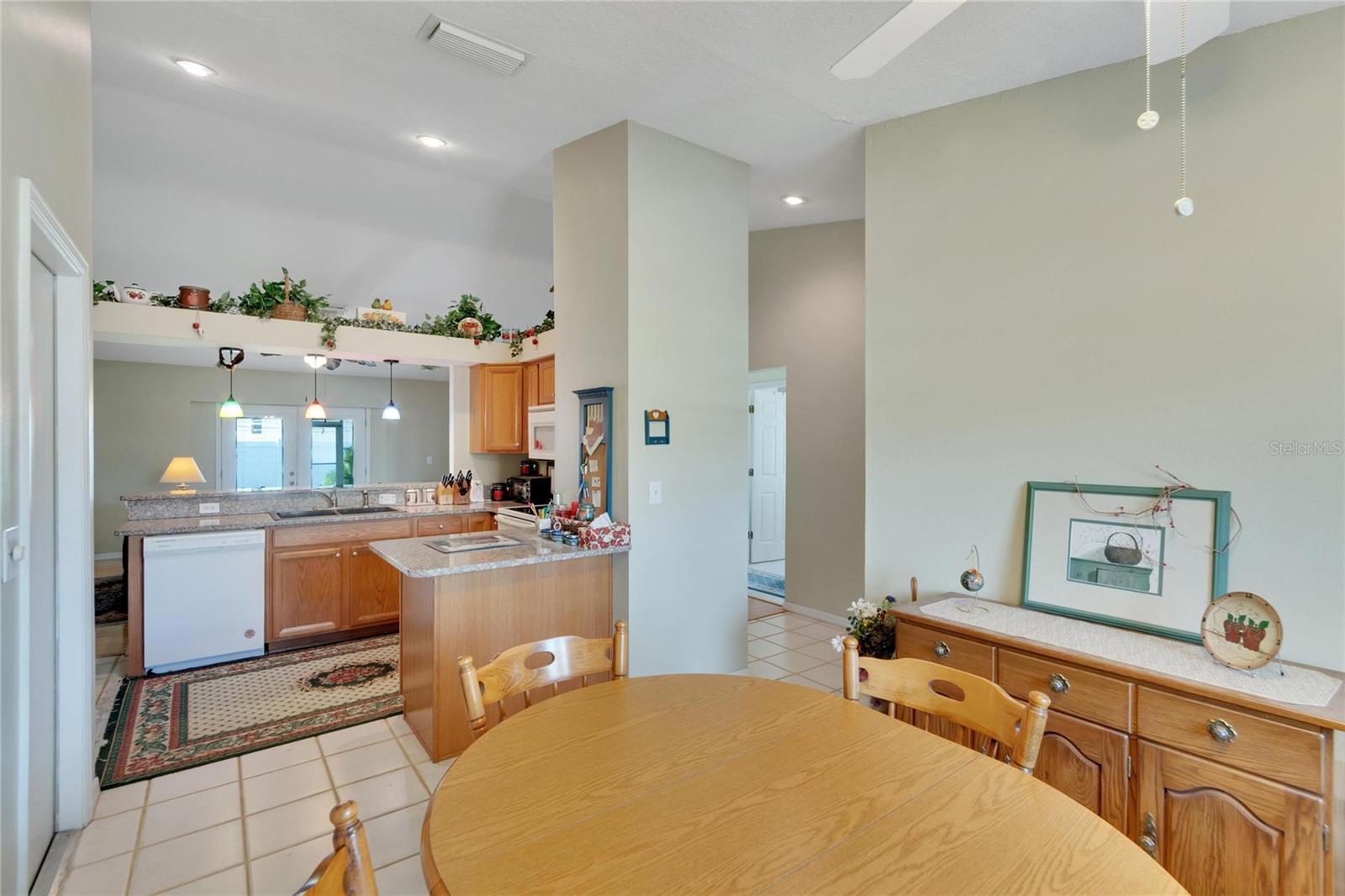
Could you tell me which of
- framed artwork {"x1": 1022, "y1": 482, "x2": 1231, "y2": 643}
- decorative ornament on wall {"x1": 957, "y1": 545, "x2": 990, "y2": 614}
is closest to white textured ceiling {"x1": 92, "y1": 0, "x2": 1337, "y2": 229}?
framed artwork {"x1": 1022, "y1": 482, "x2": 1231, "y2": 643}

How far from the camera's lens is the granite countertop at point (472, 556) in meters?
2.72

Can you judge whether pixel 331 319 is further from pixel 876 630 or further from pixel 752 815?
pixel 752 815

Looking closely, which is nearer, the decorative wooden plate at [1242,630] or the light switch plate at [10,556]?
the light switch plate at [10,556]

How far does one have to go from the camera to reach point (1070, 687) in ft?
6.47

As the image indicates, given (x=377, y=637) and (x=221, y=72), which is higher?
(x=221, y=72)

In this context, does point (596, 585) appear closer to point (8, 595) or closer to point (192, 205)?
point (8, 595)

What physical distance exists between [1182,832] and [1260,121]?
224cm

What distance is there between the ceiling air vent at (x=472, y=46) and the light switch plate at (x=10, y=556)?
2.19 meters

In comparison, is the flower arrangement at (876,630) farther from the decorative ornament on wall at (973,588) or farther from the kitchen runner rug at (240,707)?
the kitchen runner rug at (240,707)

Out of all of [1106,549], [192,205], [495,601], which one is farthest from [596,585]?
[192,205]

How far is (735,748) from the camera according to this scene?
1.38 meters

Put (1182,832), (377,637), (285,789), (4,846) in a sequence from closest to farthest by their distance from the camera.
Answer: (4,846), (1182,832), (285,789), (377,637)

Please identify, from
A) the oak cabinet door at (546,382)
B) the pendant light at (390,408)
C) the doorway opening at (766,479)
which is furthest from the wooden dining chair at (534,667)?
the pendant light at (390,408)

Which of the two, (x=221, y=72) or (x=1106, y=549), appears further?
(x=221, y=72)
